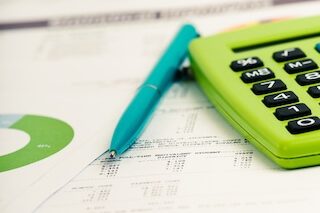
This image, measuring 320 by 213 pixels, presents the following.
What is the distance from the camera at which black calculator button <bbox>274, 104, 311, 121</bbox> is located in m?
0.43

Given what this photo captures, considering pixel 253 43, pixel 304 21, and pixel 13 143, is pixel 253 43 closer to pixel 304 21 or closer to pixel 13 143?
pixel 304 21

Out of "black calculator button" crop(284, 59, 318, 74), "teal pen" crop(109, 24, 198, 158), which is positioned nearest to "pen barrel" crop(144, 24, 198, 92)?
"teal pen" crop(109, 24, 198, 158)

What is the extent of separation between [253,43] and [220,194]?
175mm

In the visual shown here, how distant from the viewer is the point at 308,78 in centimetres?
46

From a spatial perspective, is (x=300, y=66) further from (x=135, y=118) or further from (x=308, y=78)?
(x=135, y=118)

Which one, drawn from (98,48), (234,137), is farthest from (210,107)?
(98,48)

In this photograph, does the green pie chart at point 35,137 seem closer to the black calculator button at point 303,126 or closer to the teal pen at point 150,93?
the teal pen at point 150,93

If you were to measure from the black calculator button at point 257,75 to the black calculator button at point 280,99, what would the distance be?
3 cm

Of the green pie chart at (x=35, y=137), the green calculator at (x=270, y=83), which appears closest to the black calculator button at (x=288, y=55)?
the green calculator at (x=270, y=83)

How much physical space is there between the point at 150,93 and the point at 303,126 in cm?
14

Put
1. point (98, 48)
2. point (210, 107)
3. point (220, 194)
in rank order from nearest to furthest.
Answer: point (220, 194), point (210, 107), point (98, 48)

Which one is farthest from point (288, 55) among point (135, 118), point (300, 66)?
point (135, 118)

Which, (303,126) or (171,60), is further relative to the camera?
(171,60)

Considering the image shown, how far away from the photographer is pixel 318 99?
0.44 meters
